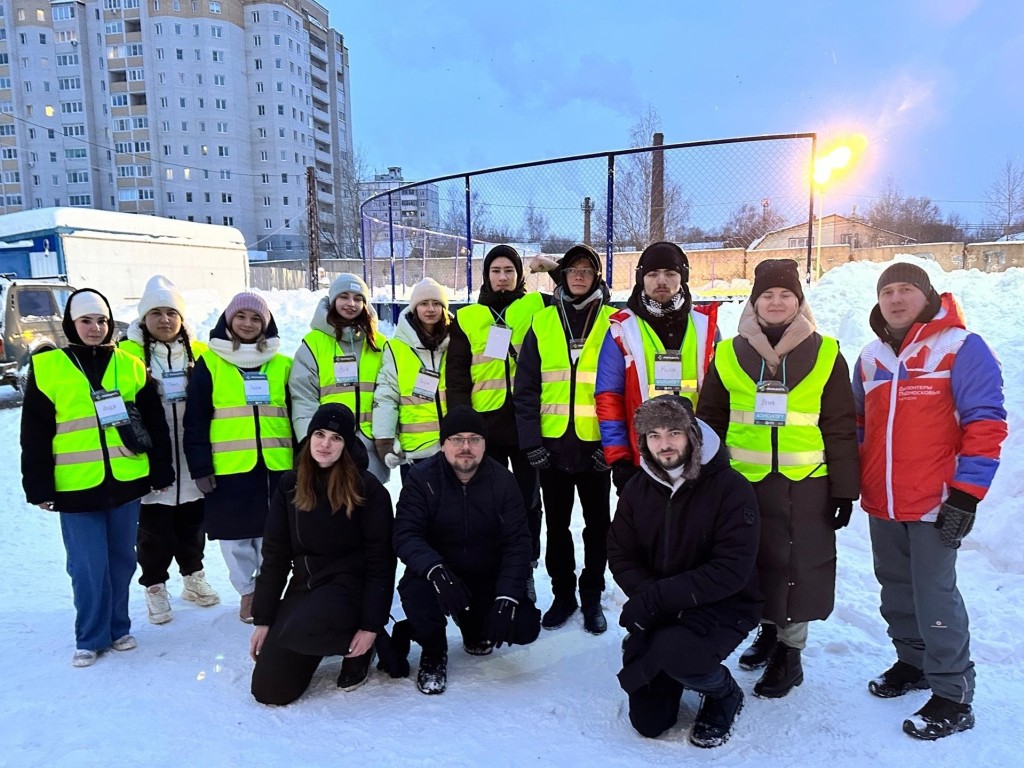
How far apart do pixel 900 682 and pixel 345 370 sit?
315 cm

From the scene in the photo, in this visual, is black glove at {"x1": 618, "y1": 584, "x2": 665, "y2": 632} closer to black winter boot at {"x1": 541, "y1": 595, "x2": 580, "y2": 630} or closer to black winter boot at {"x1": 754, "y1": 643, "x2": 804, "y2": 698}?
black winter boot at {"x1": 754, "y1": 643, "x2": 804, "y2": 698}

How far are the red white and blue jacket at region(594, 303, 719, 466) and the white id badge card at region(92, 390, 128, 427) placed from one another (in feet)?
8.09

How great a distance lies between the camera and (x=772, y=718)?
273 centimetres

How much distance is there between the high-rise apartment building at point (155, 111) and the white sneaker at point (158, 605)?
5448 centimetres

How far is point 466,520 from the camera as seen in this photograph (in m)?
3.13

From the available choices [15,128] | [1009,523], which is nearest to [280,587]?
[1009,523]

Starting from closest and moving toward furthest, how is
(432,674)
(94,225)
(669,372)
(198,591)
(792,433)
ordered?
(792,433) → (432,674) → (669,372) → (198,591) → (94,225)

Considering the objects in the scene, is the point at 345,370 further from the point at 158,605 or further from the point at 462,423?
the point at 158,605

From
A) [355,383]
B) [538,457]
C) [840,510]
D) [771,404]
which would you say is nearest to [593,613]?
[538,457]

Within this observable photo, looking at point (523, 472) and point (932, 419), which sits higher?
point (932, 419)

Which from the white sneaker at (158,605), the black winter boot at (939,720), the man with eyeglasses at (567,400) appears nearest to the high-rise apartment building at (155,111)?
the white sneaker at (158,605)

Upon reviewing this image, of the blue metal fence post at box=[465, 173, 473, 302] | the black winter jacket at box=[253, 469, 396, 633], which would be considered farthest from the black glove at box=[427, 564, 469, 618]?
the blue metal fence post at box=[465, 173, 473, 302]

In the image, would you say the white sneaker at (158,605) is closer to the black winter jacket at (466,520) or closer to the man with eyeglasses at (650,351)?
the black winter jacket at (466,520)

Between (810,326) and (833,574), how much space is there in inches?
43.3
